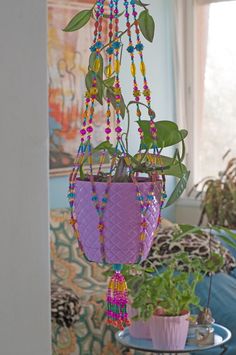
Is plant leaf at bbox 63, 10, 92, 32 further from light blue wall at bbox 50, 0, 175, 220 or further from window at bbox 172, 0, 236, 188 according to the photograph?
window at bbox 172, 0, 236, 188

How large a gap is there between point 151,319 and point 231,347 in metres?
0.90

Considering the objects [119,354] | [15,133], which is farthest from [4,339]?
[119,354]

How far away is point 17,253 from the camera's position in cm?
125

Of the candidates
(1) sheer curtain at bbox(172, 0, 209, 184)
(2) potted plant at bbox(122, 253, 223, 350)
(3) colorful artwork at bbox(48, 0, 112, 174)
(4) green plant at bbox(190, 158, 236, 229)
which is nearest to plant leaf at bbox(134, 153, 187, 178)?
(2) potted plant at bbox(122, 253, 223, 350)

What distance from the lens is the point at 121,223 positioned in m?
1.51

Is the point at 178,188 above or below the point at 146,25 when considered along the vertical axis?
below

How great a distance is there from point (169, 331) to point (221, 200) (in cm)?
271

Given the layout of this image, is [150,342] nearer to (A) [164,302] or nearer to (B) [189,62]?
(A) [164,302]

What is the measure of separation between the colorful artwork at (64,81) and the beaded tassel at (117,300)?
3.74m

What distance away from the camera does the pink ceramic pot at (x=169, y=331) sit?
298 centimetres

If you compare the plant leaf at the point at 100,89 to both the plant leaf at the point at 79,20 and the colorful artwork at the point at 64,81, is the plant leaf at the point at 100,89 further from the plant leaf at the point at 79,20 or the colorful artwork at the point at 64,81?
the colorful artwork at the point at 64,81

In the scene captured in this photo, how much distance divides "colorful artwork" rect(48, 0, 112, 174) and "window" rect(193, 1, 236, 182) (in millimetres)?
1057

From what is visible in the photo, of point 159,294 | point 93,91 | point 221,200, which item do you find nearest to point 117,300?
point 93,91

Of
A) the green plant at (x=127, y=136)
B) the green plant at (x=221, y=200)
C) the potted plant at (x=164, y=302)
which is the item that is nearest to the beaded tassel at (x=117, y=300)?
the green plant at (x=127, y=136)
